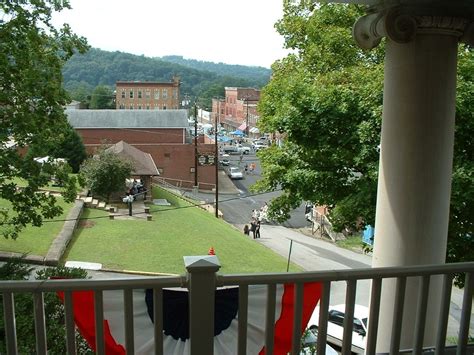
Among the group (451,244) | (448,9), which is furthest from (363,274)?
(451,244)

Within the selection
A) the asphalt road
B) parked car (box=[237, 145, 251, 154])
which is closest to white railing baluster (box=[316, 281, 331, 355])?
the asphalt road

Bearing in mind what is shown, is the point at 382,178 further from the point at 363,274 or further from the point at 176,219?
the point at 176,219

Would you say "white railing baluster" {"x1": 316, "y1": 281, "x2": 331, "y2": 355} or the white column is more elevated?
the white column

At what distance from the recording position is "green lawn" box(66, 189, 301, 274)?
57.2 ft

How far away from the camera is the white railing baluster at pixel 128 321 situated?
2195mm

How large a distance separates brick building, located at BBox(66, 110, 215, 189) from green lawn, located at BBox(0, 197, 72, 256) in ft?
71.0

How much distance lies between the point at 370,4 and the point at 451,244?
5473mm

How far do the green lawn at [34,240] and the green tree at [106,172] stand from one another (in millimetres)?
5541

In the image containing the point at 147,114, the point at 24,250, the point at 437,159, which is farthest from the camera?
the point at 147,114

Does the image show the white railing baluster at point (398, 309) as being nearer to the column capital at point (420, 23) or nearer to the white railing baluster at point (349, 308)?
the white railing baluster at point (349, 308)

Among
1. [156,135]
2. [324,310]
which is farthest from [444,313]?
[156,135]

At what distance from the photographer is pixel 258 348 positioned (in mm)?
2424

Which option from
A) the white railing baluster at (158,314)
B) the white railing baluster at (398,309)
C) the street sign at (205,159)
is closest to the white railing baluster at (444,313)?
the white railing baluster at (398,309)

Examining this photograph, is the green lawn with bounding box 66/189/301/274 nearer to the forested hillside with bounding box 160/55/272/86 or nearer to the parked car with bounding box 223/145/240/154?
the parked car with bounding box 223/145/240/154
